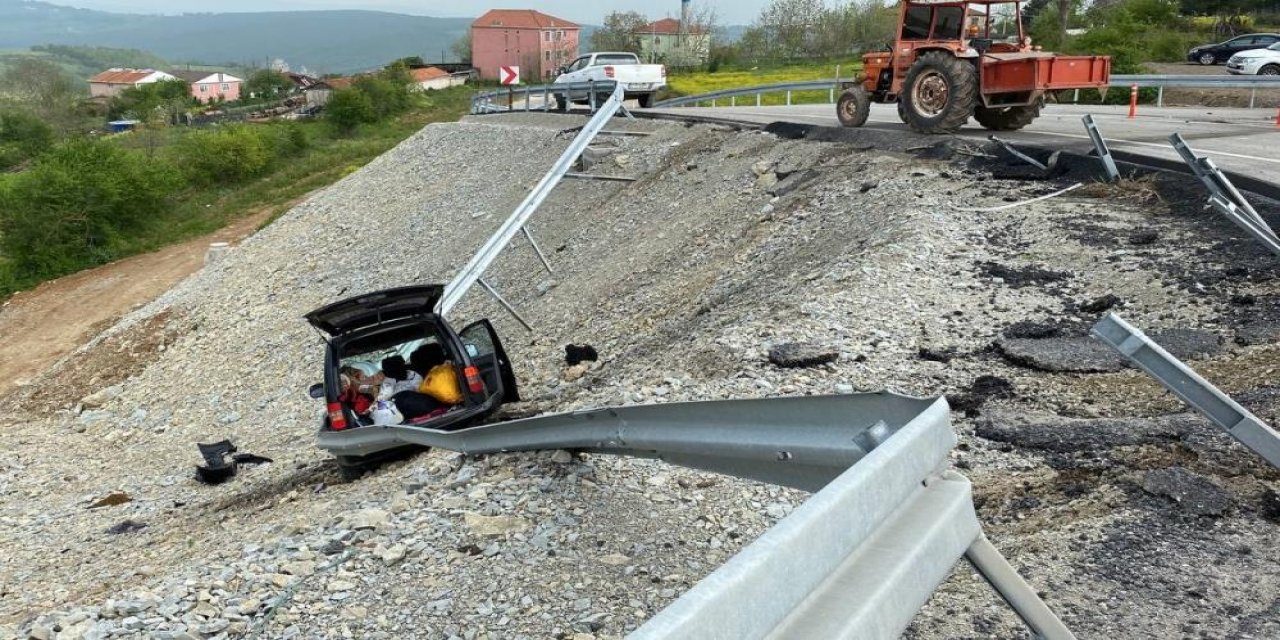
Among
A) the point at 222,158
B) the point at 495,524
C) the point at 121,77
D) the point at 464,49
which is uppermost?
the point at 464,49

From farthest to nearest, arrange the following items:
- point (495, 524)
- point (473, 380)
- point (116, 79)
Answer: point (116, 79), point (473, 380), point (495, 524)

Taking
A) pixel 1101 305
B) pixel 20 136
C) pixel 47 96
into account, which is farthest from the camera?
pixel 47 96

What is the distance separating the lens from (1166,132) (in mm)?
17141

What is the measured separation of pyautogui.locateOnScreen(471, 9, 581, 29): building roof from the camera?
133000mm

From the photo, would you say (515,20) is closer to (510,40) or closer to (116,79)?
(510,40)

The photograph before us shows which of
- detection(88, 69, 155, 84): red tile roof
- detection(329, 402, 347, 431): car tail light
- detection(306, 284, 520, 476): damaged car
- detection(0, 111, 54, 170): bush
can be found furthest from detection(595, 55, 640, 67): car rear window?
detection(88, 69, 155, 84): red tile roof

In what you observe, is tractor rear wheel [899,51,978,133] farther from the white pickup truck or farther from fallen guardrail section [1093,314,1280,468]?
the white pickup truck

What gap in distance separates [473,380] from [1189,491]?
6.06 metres

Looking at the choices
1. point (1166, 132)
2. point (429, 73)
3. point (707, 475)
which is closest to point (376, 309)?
point (707, 475)

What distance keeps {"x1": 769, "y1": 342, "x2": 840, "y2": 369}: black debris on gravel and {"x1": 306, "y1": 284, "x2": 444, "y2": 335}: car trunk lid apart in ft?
12.0

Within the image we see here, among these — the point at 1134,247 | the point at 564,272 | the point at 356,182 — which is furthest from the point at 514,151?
the point at 1134,247

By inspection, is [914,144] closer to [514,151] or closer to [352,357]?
[352,357]

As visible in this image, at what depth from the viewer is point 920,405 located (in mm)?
2496

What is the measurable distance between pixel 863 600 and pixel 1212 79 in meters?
24.2
